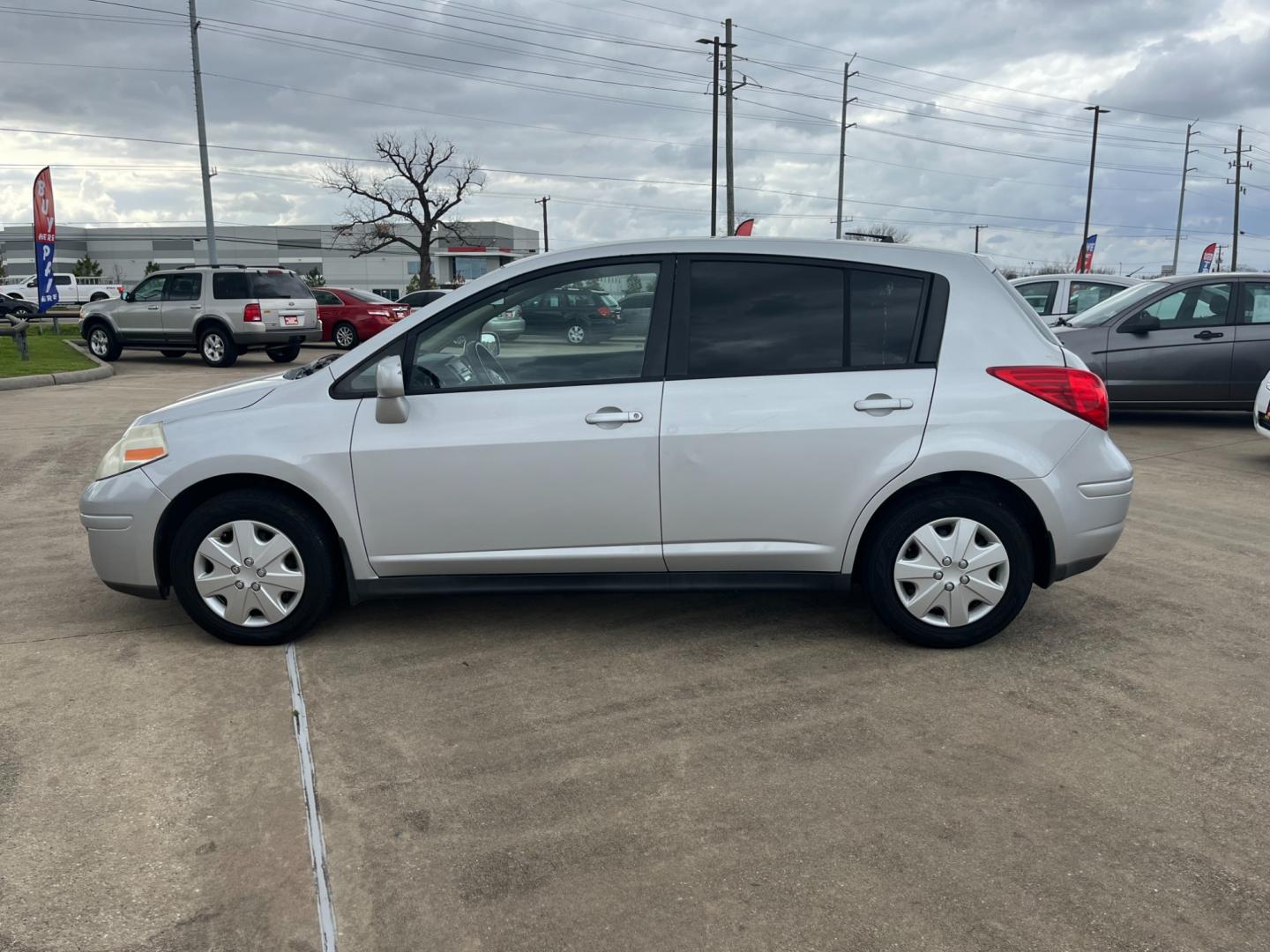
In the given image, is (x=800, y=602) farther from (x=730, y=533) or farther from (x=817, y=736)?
(x=817, y=736)

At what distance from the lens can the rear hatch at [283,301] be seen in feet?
63.6

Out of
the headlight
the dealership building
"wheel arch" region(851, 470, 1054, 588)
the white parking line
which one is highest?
the dealership building

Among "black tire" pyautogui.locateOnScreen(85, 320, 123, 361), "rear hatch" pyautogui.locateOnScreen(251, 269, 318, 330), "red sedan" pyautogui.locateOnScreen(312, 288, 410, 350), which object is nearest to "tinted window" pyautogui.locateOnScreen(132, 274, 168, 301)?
"black tire" pyautogui.locateOnScreen(85, 320, 123, 361)

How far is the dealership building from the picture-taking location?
335 ft

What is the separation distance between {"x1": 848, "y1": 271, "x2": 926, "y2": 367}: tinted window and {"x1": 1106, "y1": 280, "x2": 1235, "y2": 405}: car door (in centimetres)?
730

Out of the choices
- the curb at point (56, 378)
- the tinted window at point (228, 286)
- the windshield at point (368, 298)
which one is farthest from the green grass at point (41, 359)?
the windshield at point (368, 298)

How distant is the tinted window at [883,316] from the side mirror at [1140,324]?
24.7 feet

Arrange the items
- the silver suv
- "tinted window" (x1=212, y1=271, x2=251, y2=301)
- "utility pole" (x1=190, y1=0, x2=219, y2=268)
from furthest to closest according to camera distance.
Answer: "utility pole" (x1=190, y1=0, x2=219, y2=268) < "tinted window" (x1=212, y1=271, x2=251, y2=301) < the silver suv

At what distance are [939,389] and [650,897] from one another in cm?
249

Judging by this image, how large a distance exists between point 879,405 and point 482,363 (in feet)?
5.42

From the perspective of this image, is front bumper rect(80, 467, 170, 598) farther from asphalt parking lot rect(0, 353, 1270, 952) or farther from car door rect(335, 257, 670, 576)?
car door rect(335, 257, 670, 576)

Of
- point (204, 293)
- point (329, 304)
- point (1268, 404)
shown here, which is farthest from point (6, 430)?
point (329, 304)

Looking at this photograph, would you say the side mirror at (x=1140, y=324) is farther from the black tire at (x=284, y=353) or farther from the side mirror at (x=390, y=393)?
the black tire at (x=284, y=353)

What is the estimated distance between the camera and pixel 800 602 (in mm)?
5195
